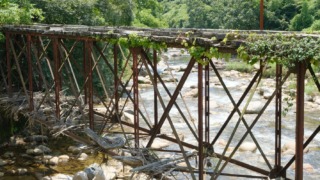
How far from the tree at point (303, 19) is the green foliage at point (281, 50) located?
49419 millimetres

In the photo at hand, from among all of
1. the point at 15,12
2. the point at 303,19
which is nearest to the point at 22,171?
the point at 15,12

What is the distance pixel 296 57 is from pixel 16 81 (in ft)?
52.3

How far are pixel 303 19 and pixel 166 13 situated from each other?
51126mm

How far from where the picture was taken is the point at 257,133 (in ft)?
73.4

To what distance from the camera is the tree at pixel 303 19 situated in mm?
55531

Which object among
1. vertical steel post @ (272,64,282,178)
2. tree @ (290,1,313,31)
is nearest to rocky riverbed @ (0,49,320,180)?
vertical steel post @ (272,64,282,178)

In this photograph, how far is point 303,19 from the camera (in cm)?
5600

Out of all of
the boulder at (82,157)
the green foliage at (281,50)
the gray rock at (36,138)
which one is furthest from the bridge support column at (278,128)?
the gray rock at (36,138)

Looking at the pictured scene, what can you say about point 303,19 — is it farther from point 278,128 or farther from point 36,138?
point 278,128

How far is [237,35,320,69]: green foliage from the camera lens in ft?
24.6

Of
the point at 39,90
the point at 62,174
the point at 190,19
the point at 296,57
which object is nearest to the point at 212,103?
the point at 39,90

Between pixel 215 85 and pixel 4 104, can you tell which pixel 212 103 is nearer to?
pixel 215 85

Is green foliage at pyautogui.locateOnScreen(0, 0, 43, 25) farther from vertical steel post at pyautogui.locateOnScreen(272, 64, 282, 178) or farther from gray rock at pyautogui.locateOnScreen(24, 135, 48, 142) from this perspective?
vertical steel post at pyautogui.locateOnScreen(272, 64, 282, 178)

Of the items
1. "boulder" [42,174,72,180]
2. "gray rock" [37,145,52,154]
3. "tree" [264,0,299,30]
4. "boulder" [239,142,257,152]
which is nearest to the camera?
"boulder" [42,174,72,180]
